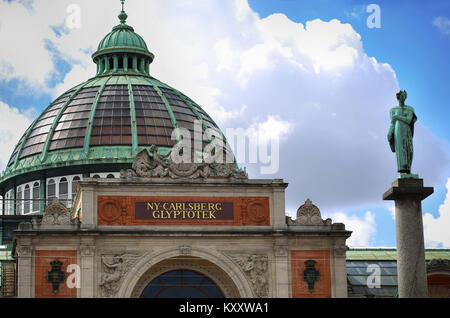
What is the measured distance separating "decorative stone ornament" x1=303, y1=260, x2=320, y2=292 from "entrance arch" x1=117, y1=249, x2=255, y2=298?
3195 mm

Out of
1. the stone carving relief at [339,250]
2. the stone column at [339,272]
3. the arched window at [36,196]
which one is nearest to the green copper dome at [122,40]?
the arched window at [36,196]

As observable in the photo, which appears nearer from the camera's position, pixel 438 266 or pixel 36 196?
pixel 438 266

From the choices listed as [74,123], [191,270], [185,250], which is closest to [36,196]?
[74,123]

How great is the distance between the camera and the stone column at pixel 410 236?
40.3 m

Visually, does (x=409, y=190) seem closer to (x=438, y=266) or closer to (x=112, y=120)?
(x=438, y=266)

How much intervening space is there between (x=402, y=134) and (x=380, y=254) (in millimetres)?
30409

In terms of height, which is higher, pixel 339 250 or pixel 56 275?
pixel 339 250

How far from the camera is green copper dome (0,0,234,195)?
78875 mm

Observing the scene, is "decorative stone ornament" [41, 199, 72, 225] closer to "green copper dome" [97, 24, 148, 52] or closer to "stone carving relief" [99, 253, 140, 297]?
"stone carving relief" [99, 253, 140, 297]

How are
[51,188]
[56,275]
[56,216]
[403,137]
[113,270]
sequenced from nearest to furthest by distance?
[403,137]
[56,275]
[113,270]
[56,216]
[51,188]

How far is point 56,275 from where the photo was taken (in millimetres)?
58688

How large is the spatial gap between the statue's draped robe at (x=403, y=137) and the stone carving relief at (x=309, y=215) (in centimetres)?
1915
